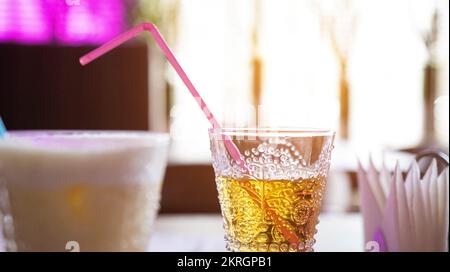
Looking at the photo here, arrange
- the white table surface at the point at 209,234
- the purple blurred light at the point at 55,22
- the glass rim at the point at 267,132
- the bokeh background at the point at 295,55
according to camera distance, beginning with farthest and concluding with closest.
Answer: the bokeh background at the point at 295,55 < the purple blurred light at the point at 55,22 < the white table surface at the point at 209,234 < the glass rim at the point at 267,132

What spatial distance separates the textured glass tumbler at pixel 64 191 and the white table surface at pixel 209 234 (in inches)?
9.1

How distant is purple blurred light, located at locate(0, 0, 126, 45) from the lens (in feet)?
19.7

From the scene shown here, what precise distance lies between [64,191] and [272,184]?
25 cm

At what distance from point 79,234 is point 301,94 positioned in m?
6.63

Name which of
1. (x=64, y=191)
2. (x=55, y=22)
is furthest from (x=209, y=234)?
(x=55, y=22)

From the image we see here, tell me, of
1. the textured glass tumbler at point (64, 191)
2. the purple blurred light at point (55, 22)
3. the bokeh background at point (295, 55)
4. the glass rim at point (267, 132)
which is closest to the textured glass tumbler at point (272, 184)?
the glass rim at point (267, 132)

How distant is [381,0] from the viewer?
6887 millimetres

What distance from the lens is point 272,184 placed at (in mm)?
556

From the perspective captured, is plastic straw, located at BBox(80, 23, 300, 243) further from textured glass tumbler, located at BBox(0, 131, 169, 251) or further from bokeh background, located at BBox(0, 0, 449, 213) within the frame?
bokeh background, located at BBox(0, 0, 449, 213)

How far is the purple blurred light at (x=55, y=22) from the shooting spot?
6.01 metres

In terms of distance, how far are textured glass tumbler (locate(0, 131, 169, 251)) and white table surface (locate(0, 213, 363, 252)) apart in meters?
0.23

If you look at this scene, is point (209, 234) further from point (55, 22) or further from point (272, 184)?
point (55, 22)

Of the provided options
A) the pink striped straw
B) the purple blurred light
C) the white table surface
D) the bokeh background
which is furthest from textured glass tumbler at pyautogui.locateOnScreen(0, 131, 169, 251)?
the purple blurred light

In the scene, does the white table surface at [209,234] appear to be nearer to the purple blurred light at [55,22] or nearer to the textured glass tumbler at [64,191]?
the textured glass tumbler at [64,191]
